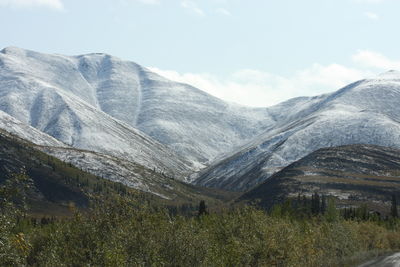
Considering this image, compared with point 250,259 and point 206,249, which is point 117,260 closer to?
point 206,249

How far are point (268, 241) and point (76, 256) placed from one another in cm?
2643

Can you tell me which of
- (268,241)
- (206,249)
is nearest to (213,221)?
(268,241)

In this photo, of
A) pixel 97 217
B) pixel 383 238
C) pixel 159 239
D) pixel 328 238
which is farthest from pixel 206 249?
pixel 383 238

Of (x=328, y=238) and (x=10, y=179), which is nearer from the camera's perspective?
(x=10, y=179)

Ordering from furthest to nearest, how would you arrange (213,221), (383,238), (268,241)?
(383,238), (213,221), (268,241)

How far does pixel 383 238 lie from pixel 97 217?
106 metres

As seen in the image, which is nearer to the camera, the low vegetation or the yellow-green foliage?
the low vegetation

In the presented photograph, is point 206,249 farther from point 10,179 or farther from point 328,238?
point 328,238

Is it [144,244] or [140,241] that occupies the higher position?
[140,241]

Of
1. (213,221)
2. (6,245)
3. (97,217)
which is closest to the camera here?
(6,245)

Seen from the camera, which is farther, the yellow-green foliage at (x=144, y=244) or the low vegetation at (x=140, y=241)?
the yellow-green foliage at (x=144, y=244)

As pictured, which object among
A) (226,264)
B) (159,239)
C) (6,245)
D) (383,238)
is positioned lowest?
(383,238)

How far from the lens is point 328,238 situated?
10544cm

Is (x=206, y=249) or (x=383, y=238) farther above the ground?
(x=206, y=249)
